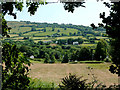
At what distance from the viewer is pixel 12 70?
250cm

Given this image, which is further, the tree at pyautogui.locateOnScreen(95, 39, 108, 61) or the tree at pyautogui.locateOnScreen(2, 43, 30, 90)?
the tree at pyautogui.locateOnScreen(95, 39, 108, 61)

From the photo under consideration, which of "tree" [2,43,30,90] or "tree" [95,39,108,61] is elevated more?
"tree" [2,43,30,90]

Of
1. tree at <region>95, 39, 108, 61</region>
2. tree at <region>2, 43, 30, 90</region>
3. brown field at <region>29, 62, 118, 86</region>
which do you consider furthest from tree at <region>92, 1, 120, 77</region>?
tree at <region>95, 39, 108, 61</region>

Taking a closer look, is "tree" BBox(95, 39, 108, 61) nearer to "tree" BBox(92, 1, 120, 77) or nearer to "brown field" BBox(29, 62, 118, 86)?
"brown field" BBox(29, 62, 118, 86)

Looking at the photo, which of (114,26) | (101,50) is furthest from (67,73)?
(101,50)

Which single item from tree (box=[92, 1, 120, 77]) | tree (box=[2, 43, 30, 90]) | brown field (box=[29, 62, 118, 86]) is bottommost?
brown field (box=[29, 62, 118, 86])

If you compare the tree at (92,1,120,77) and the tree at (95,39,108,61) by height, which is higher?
the tree at (92,1,120,77)

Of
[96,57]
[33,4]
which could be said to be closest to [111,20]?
[33,4]

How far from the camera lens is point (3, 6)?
2.53 m

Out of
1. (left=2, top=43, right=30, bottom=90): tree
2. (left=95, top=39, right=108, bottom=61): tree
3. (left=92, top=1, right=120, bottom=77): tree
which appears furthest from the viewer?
(left=95, top=39, right=108, bottom=61): tree

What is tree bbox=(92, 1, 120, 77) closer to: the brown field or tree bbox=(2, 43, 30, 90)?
tree bbox=(2, 43, 30, 90)

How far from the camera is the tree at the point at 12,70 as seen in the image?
2459 mm

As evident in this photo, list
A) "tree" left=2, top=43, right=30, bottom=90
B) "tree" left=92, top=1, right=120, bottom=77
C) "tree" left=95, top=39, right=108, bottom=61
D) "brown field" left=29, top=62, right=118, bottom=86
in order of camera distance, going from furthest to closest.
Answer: "tree" left=95, top=39, right=108, bottom=61 → "brown field" left=29, top=62, right=118, bottom=86 → "tree" left=92, top=1, right=120, bottom=77 → "tree" left=2, top=43, right=30, bottom=90

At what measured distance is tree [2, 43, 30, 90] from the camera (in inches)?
96.8
